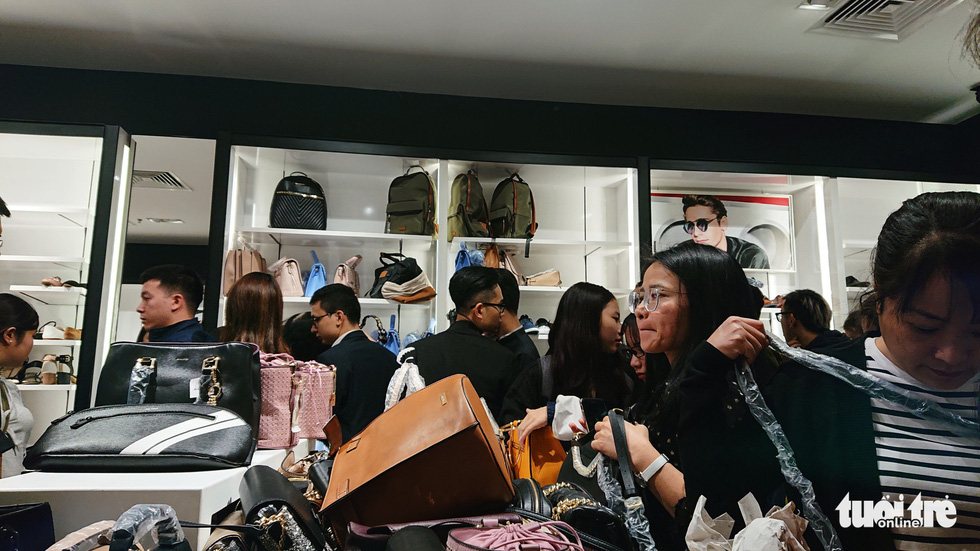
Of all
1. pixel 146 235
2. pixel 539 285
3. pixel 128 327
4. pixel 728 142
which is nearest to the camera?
pixel 539 285

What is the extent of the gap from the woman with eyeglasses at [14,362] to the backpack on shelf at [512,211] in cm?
274

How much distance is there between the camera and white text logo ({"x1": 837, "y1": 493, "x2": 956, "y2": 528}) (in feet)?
2.45

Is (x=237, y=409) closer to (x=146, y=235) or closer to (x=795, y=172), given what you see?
(x=795, y=172)

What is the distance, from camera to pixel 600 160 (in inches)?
166

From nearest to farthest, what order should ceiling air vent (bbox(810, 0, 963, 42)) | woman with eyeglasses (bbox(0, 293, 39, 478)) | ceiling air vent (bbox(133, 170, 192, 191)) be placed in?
woman with eyeglasses (bbox(0, 293, 39, 478))
ceiling air vent (bbox(810, 0, 963, 42))
ceiling air vent (bbox(133, 170, 192, 191))

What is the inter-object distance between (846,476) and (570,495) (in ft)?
1.37

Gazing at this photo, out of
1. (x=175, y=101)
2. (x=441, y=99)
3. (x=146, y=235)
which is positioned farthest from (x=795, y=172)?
(x=146, y=235)

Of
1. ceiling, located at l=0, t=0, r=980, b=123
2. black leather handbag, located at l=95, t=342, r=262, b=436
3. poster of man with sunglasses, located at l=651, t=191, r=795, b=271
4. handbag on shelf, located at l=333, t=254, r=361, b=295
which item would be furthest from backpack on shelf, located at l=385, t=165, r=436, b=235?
black leather handbag, located at l=95, t=342, r=262, b=436

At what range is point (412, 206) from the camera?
4.18 metres

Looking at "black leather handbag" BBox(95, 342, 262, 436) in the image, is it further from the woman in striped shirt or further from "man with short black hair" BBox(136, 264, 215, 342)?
the woman in striped shirt

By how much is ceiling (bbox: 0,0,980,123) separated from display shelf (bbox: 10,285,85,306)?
1.63m

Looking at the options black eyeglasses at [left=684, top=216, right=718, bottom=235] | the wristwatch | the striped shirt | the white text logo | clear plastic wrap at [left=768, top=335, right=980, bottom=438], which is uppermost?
black eyeglasses at [left=684, top=216, right=718, bottom=235]

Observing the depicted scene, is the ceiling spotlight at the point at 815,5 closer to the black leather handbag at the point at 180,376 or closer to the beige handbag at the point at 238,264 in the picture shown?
the black leather handbag at the point at 180,376

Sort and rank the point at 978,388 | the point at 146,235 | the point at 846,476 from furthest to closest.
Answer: the point at 146,235 → the point at 846,476 → the point at 978,388
